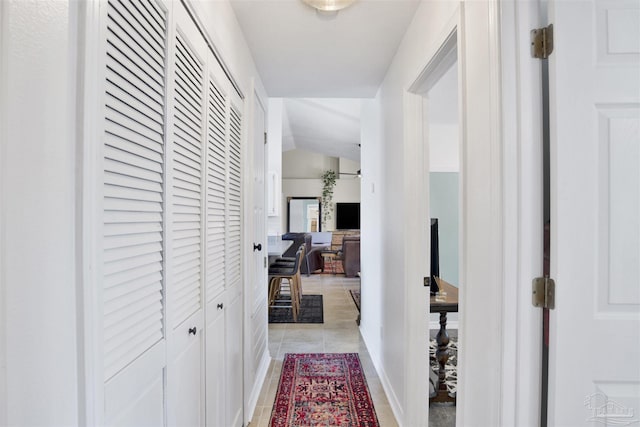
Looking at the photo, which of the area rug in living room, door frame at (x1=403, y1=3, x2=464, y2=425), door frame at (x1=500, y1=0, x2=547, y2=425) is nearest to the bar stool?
the area rug in living room

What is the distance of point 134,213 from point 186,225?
37 centimetres

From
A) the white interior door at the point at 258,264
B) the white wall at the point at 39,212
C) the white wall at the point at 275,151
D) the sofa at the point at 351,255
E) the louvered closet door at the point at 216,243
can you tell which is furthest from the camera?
the sofa at the point at 351,255

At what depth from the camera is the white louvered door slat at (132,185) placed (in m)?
0.73

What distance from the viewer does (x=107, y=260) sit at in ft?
2.36

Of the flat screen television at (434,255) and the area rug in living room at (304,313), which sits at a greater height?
the flat screen television at (434,255)

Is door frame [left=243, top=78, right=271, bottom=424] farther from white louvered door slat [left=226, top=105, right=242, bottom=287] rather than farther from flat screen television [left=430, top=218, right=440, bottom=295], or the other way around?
flat screen television [left=430, top=218, right=440, bottom=295]

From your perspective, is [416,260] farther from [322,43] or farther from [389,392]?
[322,43]

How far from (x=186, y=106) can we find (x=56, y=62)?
0.64m

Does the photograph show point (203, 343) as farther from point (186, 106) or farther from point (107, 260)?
point (186, 106)

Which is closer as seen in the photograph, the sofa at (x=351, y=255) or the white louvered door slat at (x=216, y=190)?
the white louvered door slat at (x=216, y=190)

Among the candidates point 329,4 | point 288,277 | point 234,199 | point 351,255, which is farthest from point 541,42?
point 351,255

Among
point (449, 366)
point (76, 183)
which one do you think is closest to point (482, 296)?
point (76, 183)

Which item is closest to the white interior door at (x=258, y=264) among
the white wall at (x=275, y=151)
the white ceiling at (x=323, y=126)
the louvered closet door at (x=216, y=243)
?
the louvered closet door at (x=216, y=243)

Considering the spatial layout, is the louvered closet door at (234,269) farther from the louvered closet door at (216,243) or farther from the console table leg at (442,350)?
the console table leg at (442,350)
